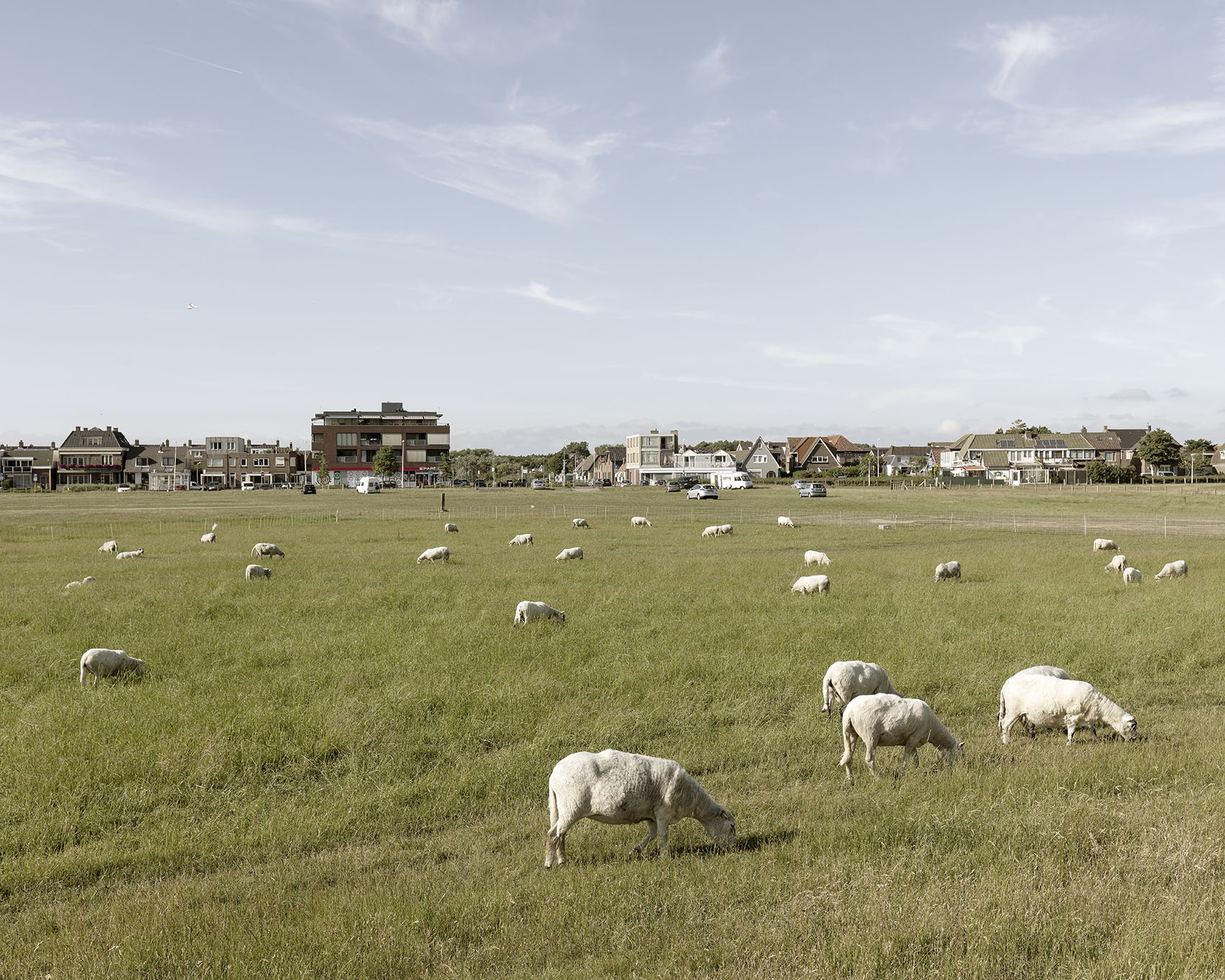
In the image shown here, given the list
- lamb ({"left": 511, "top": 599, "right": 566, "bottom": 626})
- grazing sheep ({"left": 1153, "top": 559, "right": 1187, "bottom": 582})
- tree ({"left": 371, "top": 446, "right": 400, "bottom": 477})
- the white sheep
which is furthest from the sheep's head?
tree ({"left": 371, "top": 446, "right": 400, "bottom": 477})

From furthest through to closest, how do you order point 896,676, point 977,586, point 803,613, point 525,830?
1. point 977,586
2. point 803,613
3. point 896,676
4. point 525,830

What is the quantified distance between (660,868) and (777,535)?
36703 mm

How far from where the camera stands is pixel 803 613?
2008cm

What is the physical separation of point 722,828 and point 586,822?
190cm

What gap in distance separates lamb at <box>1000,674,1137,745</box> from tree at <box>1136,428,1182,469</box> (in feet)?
522

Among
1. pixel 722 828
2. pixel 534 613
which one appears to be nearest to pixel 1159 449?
pixel 534 613

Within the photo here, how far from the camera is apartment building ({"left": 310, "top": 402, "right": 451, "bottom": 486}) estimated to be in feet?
538

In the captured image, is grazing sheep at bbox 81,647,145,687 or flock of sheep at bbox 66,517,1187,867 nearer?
flock of sheep at bbox 66,517,1187,867

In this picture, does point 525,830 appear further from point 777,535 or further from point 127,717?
point 777,535

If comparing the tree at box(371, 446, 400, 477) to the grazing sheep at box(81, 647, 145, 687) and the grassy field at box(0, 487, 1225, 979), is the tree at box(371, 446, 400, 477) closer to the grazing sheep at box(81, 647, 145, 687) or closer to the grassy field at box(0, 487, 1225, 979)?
the grassy field at box(0, 487, 1225, 979)

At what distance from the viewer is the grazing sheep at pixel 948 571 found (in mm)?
26219

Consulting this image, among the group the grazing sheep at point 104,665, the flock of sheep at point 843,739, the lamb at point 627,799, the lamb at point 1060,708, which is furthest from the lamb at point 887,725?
→ the grazing sheep at point 104,665

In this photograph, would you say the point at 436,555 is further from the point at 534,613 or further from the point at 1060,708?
the point at 1060,708

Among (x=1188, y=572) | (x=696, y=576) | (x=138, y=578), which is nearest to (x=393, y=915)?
(x=696, y=576)
